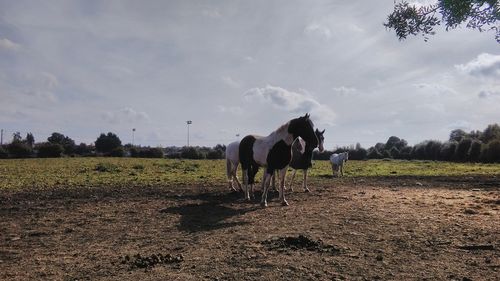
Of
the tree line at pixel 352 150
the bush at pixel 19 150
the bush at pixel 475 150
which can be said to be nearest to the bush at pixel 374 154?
the tree line at pixel 352 150

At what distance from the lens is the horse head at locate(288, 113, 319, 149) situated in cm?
1320

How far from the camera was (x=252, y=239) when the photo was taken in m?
8.34

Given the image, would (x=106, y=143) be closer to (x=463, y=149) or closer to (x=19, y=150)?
(x=19, y=150)

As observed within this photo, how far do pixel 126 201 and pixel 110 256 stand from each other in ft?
22.0

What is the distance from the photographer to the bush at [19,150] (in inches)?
2758

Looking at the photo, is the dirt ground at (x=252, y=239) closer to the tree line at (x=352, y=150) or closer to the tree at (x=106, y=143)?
the tree line at (x=352, y=150)

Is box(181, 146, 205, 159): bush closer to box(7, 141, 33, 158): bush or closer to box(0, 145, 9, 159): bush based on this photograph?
box(7, 141, 33, 158): bush

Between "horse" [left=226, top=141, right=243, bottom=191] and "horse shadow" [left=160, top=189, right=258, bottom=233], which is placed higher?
"horse" [left=226, top=141, right=243, bottom=191]

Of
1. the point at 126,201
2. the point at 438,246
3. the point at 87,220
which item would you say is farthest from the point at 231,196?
the point at 438,246

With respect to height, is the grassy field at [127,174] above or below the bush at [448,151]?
below

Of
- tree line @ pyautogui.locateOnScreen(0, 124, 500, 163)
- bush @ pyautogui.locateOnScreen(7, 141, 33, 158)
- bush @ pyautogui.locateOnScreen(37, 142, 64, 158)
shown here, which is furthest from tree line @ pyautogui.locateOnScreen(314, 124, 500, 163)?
bush @ pyautogui.locateOnScreen(7, 141, 33, 158)

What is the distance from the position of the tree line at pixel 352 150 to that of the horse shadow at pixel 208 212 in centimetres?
5643

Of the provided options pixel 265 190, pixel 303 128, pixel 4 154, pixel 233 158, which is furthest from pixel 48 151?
pixel 303 128

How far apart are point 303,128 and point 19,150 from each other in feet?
229
